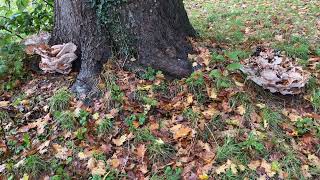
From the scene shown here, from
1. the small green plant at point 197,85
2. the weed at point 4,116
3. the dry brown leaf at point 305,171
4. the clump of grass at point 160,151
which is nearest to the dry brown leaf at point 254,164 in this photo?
the dry brown leaf at point 305,171

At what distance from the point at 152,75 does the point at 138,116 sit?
1.96 feet

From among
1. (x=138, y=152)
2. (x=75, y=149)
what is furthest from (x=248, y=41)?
(x=75, y=149)

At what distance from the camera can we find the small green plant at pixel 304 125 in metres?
3.52

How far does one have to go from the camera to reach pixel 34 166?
10.7ft

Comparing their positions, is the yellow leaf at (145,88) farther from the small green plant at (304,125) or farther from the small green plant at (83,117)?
the small green plant at (304,125)

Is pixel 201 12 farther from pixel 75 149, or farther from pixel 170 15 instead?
pixel 75 149

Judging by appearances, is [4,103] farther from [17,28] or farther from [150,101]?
[150,101]

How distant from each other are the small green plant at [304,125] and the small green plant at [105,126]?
196 centimetres

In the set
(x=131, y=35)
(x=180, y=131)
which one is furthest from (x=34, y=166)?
(x=131, y=35)

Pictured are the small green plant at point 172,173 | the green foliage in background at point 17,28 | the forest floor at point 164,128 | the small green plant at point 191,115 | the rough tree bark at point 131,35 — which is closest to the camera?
the small green plant at point 172,173

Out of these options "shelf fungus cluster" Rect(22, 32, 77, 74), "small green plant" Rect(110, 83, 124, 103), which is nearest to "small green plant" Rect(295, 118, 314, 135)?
"small green plant" Rect(110, 83, 124, 103)

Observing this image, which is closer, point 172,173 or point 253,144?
point 172,173

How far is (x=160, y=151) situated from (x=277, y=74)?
5.17 ft

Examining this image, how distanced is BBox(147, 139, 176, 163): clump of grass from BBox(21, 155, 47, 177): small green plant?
1039mm
